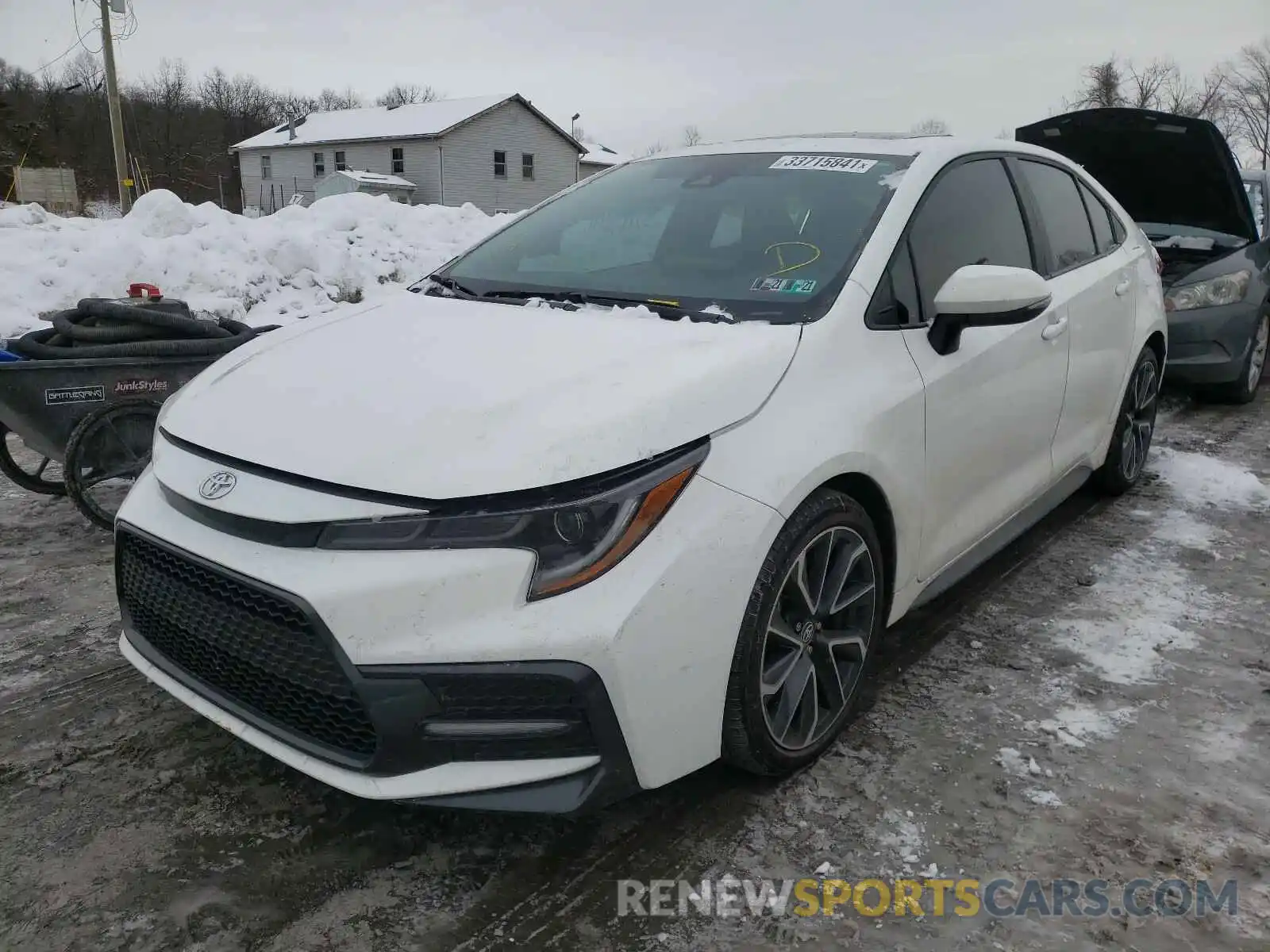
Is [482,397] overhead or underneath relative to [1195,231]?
underneath

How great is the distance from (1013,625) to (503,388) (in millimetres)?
2280

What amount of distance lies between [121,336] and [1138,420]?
197 inches

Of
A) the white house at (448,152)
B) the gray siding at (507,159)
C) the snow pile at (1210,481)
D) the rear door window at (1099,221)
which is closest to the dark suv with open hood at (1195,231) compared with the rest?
the snow pile at (1210,481)

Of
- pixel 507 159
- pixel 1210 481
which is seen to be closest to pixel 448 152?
pixel 507 159

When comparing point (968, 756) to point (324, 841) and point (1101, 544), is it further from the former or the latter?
point (1101, 544)

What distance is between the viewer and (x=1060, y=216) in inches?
160

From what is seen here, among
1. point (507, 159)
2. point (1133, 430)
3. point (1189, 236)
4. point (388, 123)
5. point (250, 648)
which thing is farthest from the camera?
point (388, 123)

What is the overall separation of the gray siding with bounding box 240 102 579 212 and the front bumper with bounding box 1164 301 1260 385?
3490 centimetres

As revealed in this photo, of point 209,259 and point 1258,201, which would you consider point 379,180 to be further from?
point 1258,201

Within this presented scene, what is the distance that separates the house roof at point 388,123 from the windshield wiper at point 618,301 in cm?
3929

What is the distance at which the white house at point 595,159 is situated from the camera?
49.3 metres

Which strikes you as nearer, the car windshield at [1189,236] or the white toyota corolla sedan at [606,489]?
the white toyota corolla sedan at [606,489]

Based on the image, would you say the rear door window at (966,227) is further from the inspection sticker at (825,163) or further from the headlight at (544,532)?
the headlight at (544,532)

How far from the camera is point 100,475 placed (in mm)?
4426
